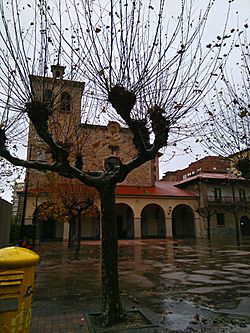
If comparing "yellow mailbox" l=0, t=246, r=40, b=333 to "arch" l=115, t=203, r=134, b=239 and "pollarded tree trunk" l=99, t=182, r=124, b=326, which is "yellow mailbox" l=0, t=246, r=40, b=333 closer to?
"pollarded tree trunk" l=99, t=182, r=124, b=326

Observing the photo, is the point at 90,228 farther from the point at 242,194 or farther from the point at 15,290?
the point at 15,290

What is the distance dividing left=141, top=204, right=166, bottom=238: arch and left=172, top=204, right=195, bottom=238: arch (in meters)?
2.27

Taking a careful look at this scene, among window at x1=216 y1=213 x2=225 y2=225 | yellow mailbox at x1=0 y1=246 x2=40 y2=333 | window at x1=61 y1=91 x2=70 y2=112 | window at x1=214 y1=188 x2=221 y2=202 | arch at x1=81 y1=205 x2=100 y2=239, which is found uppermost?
window at x1=214 y1=188 x2=221 y2=202

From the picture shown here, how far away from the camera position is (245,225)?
37844 millimetres

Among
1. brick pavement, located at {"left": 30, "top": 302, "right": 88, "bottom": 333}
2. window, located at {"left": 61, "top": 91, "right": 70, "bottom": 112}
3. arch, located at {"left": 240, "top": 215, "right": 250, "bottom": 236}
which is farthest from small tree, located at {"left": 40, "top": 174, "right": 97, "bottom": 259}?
arch, located at {"left": 240, "top": 215, "right": 250, "bottom": 236}

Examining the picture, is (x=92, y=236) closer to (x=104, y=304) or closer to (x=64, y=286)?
(x=64, y=286)

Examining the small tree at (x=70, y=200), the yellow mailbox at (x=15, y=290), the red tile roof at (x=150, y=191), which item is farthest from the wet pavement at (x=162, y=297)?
the red tile roof at (x=150, y=191)

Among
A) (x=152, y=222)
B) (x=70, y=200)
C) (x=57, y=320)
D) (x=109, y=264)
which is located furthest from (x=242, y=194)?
(x=57, y=320)

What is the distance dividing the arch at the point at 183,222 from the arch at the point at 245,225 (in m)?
6.98

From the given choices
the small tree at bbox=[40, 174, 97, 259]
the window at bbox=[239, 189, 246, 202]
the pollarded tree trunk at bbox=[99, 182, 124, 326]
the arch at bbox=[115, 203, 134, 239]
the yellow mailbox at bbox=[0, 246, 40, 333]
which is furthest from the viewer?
the window at bbox=[239, 189, 246, 202]

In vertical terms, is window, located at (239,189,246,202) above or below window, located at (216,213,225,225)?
above

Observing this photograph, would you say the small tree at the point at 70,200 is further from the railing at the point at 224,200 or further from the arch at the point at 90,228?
the railing at the point at 224,200

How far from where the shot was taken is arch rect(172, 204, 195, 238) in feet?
119

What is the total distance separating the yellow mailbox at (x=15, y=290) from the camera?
3150mm
